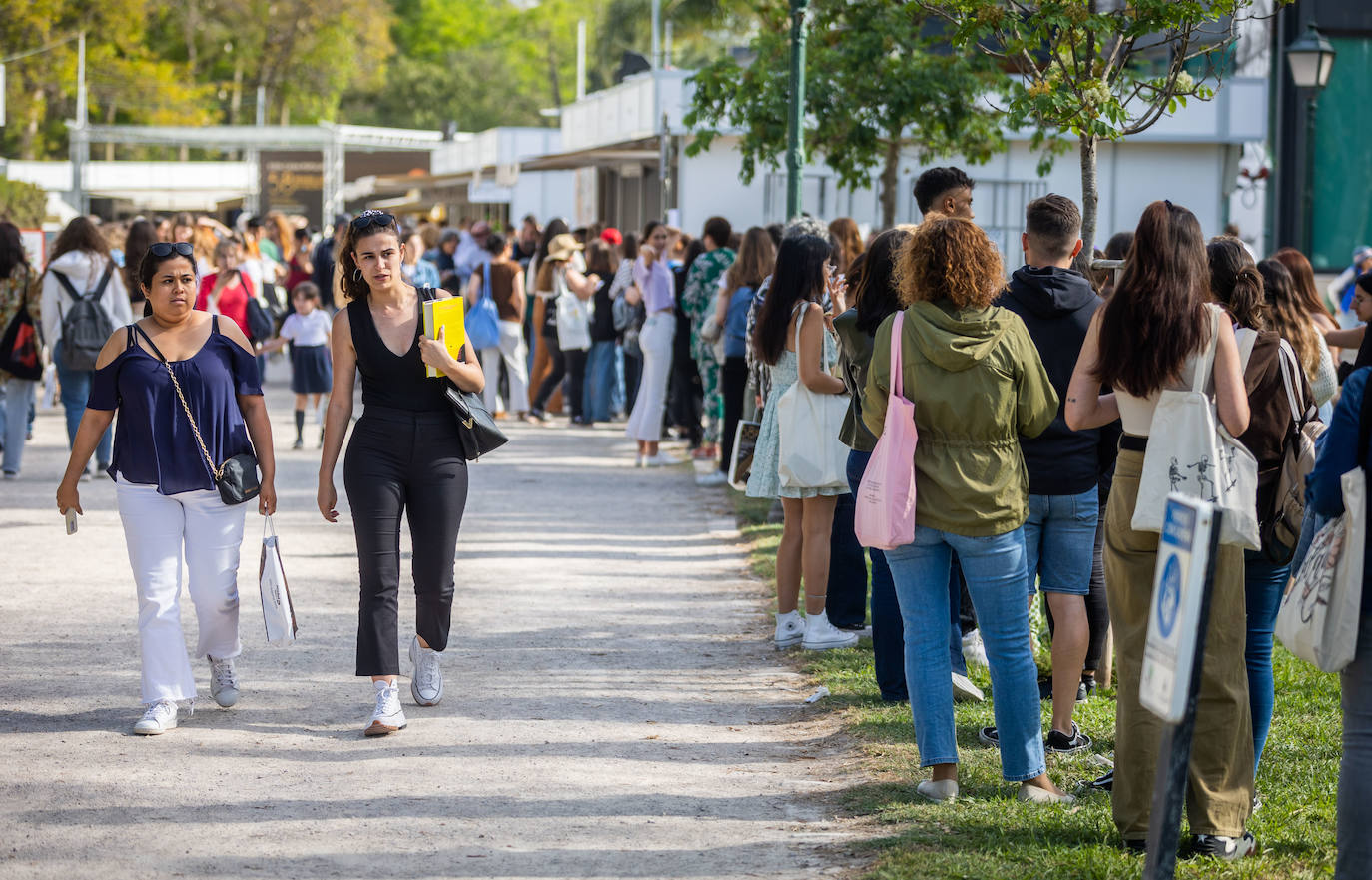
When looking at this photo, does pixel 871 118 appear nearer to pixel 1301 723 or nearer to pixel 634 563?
pixel 634 563

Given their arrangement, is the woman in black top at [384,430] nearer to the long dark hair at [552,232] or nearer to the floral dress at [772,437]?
the floral dress at [772,437]

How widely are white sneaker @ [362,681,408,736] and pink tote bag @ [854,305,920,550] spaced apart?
2035 mm

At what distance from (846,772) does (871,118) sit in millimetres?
9386

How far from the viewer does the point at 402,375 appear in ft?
20.9

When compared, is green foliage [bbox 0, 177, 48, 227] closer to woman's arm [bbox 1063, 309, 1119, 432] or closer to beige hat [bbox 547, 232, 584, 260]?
beige hat [bbox 547, 232, 584, 260]

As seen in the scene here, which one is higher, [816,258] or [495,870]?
[816,258]

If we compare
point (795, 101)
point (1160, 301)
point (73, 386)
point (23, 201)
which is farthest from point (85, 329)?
point (23, 201)

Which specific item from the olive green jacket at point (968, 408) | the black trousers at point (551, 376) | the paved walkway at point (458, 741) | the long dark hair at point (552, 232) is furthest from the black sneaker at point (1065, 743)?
the black trousers at point (551, 376)

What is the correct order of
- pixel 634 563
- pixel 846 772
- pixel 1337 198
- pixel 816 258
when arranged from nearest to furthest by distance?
pixel 846 772
pixel 816 258
pixel 634 563
pixel 1337 198

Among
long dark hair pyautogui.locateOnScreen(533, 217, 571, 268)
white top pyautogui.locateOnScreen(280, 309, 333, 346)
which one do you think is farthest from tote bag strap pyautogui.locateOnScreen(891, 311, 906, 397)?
long dark hair pyautogui.locateOnScreen(533, 217, 571, 268)

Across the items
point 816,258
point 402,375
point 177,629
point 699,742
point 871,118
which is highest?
point 871,118

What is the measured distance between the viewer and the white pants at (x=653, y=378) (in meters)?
14.5

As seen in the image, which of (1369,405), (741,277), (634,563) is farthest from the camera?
(741,277)

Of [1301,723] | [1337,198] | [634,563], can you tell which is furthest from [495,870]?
[1337,198]
